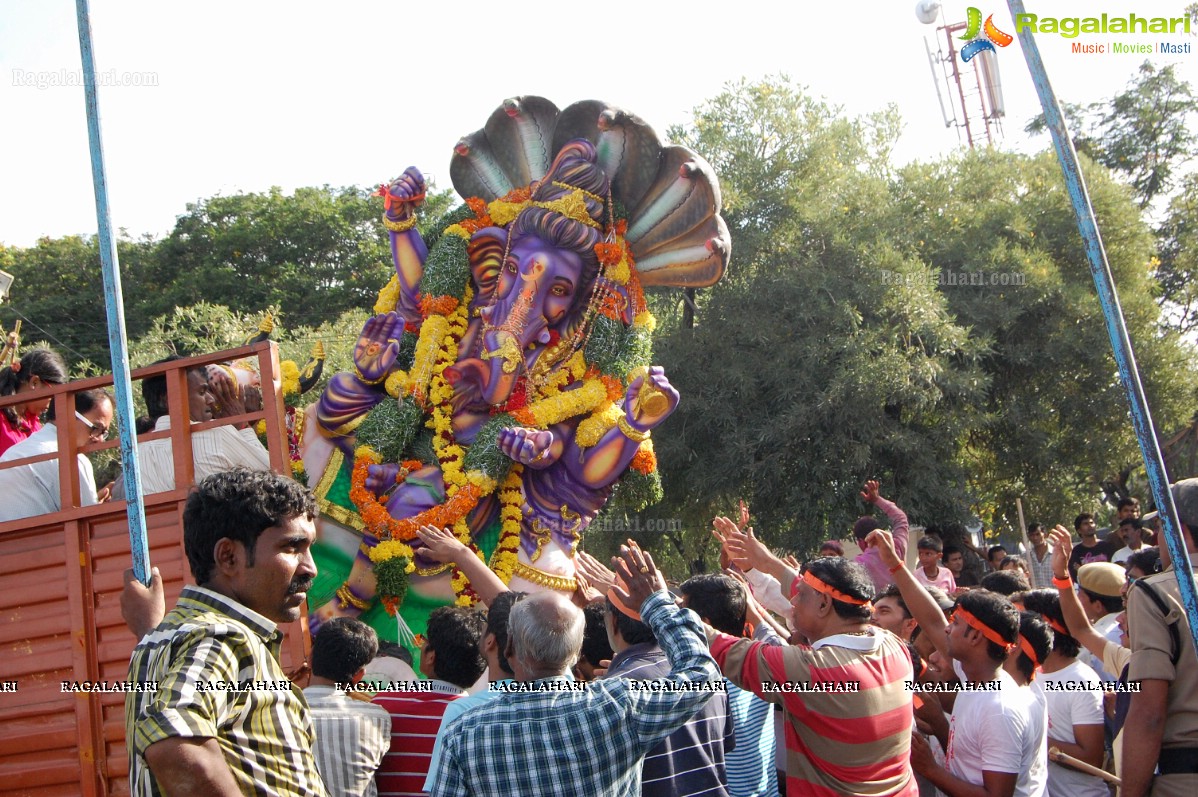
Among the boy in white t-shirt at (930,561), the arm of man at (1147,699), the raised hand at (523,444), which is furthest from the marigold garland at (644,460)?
the arm of man at (1147,699)

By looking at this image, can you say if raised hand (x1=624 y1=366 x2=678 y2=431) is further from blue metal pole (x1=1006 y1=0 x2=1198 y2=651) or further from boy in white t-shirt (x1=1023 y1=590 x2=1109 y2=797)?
blue metal pole (x1=1006 y1=0 x2=1198 y2=651)

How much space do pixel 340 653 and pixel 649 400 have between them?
390 centimetres

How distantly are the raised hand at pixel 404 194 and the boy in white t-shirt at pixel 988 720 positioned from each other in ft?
15.6

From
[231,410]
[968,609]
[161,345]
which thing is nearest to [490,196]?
[231,410]

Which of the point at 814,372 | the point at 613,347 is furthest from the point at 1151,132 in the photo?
the point at 613,347

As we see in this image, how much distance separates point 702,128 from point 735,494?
5.37 meters

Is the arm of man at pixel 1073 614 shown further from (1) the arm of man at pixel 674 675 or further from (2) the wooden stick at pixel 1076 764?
(1) the arm of man at pixel 674 675

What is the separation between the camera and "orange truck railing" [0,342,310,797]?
5.17 meters

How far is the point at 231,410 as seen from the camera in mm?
7105

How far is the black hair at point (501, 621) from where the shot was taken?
350cm

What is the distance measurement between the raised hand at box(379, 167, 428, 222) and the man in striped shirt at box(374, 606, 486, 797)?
452 cm

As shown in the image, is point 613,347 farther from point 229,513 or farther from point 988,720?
point 229,513

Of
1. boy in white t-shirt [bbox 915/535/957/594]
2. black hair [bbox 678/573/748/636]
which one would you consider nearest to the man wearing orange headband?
black hair [bbox 678/573/748/636]

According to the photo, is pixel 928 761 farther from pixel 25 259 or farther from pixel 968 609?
pixel 25 259
